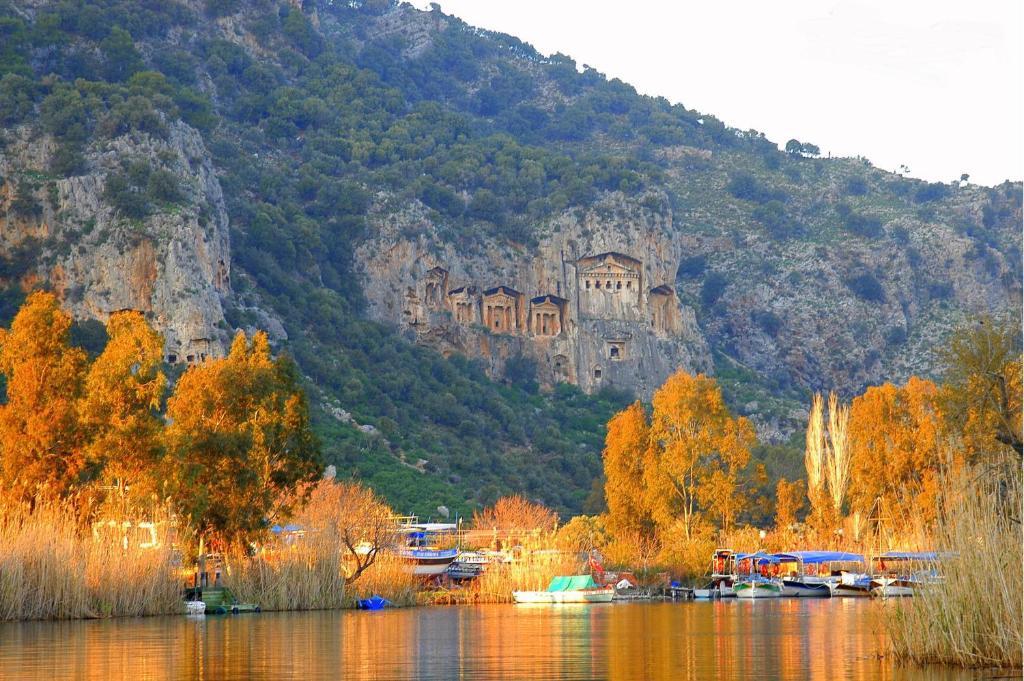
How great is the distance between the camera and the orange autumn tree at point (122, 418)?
41.6m

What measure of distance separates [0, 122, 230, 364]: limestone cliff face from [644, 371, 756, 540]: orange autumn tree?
30.6m

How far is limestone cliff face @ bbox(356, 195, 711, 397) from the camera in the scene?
113188mm

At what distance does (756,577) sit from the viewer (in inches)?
2459

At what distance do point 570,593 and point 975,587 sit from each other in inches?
1378

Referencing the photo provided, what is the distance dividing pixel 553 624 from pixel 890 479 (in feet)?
92.5

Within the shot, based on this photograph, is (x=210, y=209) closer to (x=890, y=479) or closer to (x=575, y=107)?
(x=890, y=479)

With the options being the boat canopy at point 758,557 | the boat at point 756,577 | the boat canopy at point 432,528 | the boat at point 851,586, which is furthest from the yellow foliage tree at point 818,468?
the boat canopy at point 432,528

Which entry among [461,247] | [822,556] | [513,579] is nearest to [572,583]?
[513,579]

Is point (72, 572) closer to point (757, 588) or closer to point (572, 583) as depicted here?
point (572, 583)

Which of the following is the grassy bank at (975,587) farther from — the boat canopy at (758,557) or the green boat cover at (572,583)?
the boat canopy at (758,557)

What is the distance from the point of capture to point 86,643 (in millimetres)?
27875

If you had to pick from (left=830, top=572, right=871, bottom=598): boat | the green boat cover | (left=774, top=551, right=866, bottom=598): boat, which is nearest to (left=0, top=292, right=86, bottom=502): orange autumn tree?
the green boat cover

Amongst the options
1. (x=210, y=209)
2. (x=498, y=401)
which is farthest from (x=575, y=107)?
(x=210, y=209)

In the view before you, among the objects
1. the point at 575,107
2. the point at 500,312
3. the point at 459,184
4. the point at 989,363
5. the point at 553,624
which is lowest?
the point at 553,624
